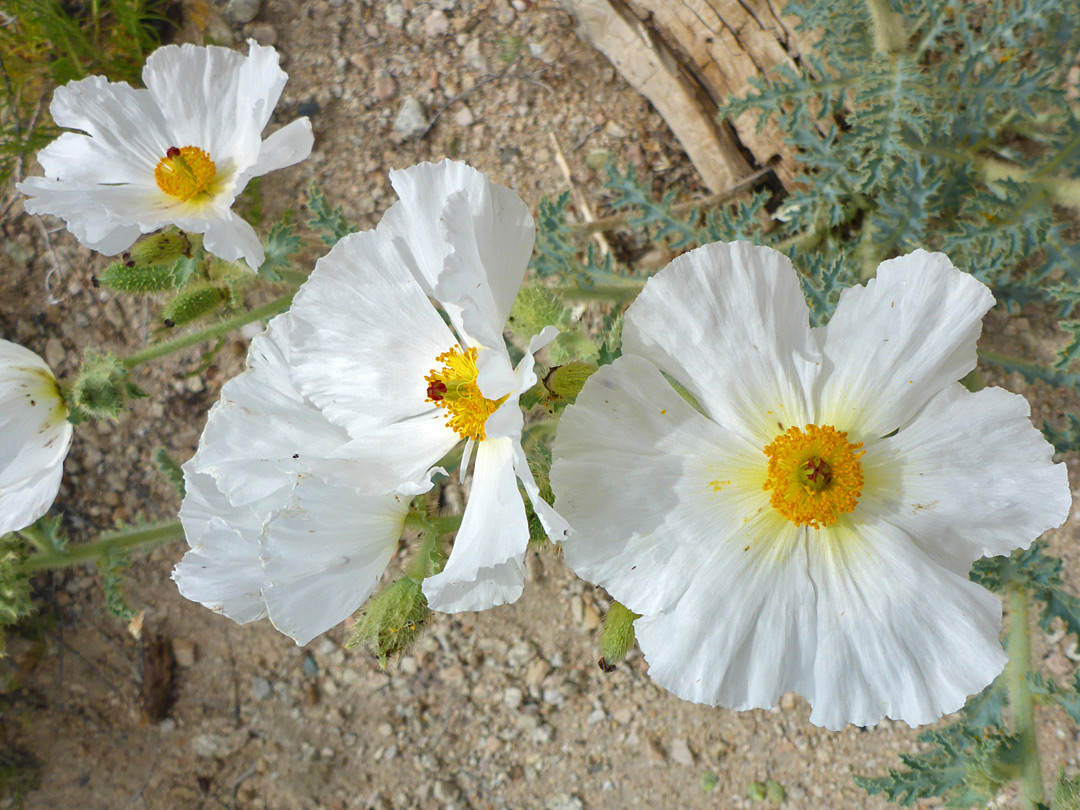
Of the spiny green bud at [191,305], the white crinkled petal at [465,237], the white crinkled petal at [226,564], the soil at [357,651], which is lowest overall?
the soil at [357,651]

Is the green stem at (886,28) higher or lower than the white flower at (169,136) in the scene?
higher

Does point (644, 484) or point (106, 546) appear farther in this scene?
point (106, 546)

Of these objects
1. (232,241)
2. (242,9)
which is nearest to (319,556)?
(232,241)

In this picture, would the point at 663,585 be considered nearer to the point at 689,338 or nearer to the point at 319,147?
the point at 689,338

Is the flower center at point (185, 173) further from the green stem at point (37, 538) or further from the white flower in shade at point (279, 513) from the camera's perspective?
the green stem at point (37, 538)

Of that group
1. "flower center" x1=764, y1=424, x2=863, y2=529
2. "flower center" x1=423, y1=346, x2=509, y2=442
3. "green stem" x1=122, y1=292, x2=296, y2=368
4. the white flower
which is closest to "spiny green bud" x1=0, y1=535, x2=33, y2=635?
"green stem" x1=122, y1=292, x2=296, y2=368

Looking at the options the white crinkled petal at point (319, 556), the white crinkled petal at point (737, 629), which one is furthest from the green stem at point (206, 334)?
the white crinkled petal at point (737, 629)

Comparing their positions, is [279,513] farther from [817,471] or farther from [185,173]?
[185,173]

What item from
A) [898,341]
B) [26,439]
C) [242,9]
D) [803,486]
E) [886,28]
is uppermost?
[886,28]

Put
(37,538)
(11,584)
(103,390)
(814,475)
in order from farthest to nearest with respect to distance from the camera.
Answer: (37,538), (11,584), (103,390), (814,475)
